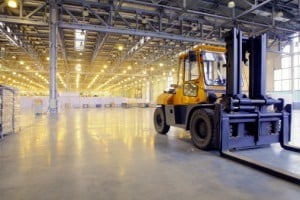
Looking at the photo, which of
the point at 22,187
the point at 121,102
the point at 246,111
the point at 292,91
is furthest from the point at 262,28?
the point at 121,102

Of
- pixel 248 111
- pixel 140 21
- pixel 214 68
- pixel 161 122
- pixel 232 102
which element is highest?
pixel 140 21

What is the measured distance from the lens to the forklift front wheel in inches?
195

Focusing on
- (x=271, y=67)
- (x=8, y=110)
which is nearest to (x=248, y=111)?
(x=8, y=110)

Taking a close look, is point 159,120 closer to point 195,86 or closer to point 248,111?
point 195,86

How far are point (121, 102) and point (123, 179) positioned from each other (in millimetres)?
35200

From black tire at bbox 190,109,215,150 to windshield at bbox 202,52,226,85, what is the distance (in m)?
0.83

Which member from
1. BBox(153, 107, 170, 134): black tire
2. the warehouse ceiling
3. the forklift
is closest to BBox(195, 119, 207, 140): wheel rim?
the forklift

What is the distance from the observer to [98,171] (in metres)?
3.56

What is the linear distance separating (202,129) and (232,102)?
40.2 inches

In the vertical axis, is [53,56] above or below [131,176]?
above

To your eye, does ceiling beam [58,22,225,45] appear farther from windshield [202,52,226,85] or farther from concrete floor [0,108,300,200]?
concrete floor [0,108,300,200]

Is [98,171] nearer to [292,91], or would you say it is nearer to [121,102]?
[292,91]

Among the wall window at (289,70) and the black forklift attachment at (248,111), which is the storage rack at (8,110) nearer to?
the black forklift attachment at (248,111)

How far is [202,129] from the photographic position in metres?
5.34
